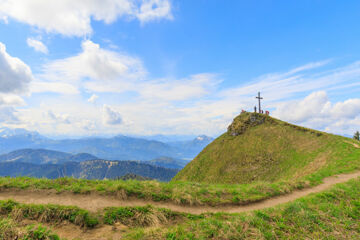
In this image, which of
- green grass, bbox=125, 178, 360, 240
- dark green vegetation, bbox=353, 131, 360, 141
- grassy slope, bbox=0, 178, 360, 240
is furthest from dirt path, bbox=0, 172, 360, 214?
dark green vegetation, bbox=353, 131, 360, 141

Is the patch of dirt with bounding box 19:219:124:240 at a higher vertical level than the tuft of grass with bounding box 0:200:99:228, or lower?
lower

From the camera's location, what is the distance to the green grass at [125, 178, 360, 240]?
240 inches

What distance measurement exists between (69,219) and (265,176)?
123 feet

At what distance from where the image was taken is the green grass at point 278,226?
20.0ft

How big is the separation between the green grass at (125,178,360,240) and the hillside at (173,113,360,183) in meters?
16.6

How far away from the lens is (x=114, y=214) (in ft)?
26.0

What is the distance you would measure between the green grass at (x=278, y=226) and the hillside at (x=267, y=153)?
1656 cm

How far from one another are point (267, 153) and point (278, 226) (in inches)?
1557

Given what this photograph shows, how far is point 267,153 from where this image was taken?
136 feet

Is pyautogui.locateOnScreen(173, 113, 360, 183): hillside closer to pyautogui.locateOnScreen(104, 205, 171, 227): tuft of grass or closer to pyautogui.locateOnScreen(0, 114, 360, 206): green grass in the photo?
pyautogui.locateOnScreen(0, 114, 360, 206): green grass

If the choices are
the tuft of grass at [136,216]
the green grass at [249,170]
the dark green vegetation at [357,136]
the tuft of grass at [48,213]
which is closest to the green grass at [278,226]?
the tuft of grass at [136,216]

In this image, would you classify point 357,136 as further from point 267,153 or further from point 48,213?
point 48,213

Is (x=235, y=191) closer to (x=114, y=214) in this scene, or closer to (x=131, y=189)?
(x=131, y=189)

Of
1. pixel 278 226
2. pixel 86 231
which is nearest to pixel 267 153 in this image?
pixel 278 226
